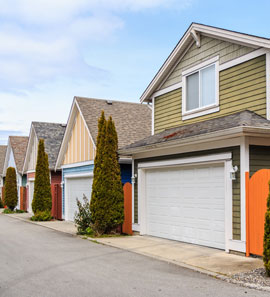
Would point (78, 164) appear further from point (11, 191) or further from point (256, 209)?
point (11, 191)

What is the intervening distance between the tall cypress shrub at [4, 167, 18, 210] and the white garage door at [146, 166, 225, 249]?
21310 mm

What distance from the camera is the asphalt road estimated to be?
7.45m

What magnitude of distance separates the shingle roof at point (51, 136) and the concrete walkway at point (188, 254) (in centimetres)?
1457

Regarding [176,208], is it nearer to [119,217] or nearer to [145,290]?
[119,217]

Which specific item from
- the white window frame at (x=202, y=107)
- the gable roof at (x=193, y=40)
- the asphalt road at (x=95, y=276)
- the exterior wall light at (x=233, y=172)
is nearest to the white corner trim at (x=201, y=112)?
the white window frame at (x=202, y=107)

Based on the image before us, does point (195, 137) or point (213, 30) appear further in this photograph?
point (213, 30)

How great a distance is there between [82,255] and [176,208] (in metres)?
3.83

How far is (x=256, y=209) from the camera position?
34.1 feet

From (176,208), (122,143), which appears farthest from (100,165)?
(122,143)

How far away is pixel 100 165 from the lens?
15.6 meters

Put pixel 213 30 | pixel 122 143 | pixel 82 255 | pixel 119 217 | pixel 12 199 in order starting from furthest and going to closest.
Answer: pixel 12 199, pixel 122 143, pixel 119 217, pixel 213 30, pixel 82 255

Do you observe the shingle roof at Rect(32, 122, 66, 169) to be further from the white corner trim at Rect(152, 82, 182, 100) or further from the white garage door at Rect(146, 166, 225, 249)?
the white garage door at Rect(146, 166, 225, 249)

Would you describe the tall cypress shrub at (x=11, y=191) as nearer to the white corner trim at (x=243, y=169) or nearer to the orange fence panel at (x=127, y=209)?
the orange fence panel at (x=127, y=209)

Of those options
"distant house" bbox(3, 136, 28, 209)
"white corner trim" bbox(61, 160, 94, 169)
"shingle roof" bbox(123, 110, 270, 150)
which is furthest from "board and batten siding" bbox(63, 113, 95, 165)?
"distant house" bbox(3, 136, 28, 209)
